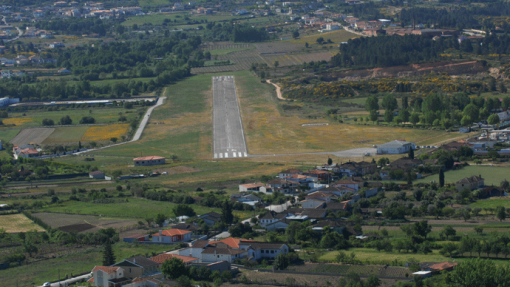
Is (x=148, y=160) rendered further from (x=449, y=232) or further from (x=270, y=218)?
(x=449, y=232)

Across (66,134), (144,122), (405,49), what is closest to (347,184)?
(144,122)

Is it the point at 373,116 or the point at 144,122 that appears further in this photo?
the point at 144,122

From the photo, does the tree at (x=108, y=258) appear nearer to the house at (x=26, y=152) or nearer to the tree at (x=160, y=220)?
the tree at (x=160, y=220)

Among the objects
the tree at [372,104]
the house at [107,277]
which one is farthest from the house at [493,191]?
the tree at [372,104]

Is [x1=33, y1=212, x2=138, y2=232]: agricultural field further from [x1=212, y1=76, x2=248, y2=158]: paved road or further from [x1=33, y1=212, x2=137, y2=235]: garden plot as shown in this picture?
[x1=212, y1=76, x2=248, y2=158]: paved road

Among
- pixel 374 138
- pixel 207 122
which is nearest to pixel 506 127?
pixel 374 138

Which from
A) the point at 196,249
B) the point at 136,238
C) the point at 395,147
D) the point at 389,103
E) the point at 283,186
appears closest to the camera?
the point at 196,249
